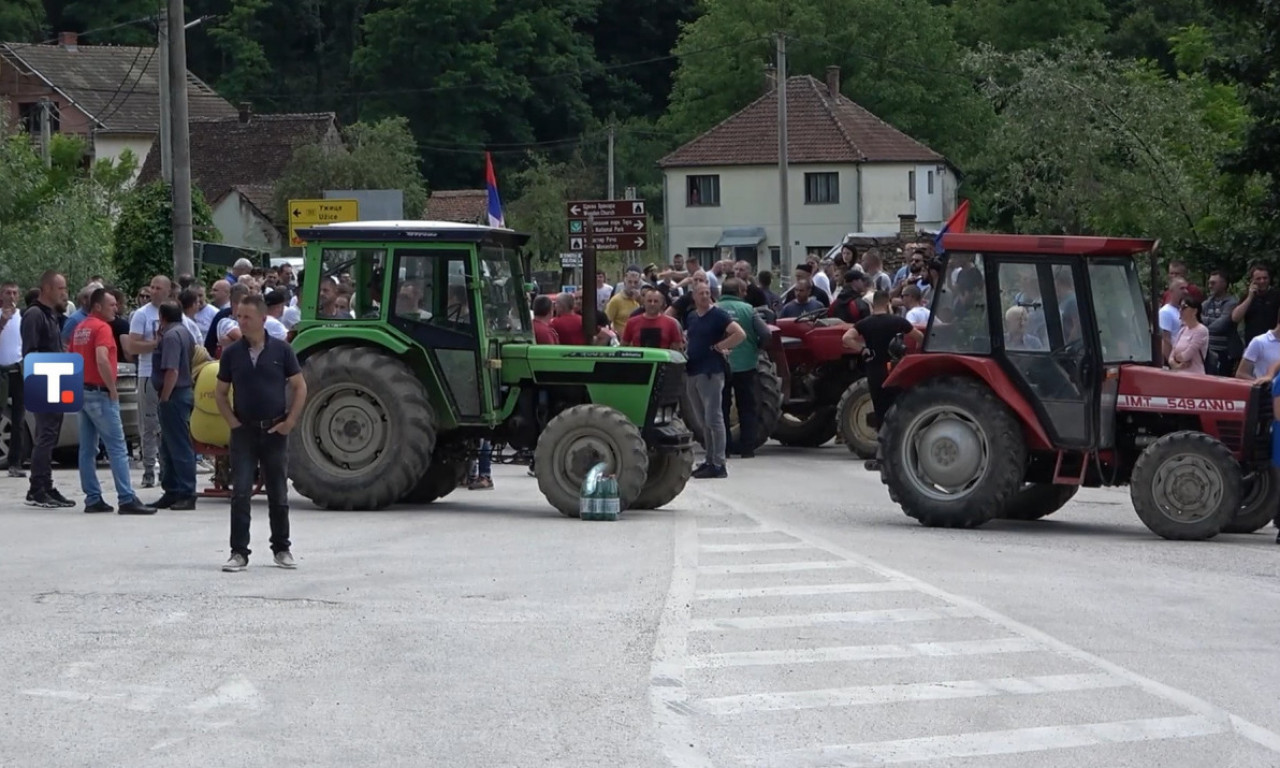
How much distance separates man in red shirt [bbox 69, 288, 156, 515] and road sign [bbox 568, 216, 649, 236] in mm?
13211

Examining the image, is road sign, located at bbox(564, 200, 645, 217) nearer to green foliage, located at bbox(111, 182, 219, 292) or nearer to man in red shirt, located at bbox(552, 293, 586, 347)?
man in red shirt, located at bbox(552, 293, 586, 347)

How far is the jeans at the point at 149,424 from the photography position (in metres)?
19.1

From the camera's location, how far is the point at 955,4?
95500 millimetres

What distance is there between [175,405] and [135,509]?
0.96m

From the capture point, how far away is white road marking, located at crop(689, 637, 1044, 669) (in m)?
10.1

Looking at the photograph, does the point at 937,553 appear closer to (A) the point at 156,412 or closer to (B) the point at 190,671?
(B) the point at 190,671

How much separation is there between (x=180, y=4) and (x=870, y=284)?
1015 cm

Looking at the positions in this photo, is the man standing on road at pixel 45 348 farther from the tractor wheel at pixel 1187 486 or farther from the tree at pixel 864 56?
the tree at pixel 864 56

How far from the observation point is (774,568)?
1356 cm

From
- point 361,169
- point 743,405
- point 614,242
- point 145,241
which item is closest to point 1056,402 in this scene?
point 743,405

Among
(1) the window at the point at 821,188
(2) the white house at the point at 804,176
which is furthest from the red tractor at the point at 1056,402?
(1) the window at the point at 821,188

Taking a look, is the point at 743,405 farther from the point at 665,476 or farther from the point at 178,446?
the point at 178,446

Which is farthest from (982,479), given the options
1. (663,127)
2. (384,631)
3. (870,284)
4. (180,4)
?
(663,127)

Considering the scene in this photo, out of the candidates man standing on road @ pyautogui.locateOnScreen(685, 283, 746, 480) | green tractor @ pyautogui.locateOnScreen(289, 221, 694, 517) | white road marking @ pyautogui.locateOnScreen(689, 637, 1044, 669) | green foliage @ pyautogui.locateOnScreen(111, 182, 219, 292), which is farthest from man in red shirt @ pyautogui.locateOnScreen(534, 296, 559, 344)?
green foliage @ pyautogui.locateOnScreen(111, 182, 219, 292)
